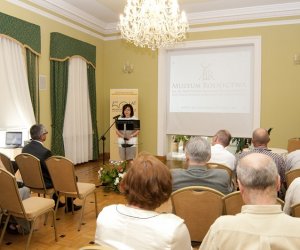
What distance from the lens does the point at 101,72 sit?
27.1ft

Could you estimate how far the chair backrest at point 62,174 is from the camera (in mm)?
3300

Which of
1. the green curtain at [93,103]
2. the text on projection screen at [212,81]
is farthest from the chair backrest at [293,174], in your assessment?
the green curtain at [93,103]

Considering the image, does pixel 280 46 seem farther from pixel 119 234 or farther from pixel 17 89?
pixel 119 234

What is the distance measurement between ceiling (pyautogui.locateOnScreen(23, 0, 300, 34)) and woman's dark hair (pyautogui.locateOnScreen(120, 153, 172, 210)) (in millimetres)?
5433

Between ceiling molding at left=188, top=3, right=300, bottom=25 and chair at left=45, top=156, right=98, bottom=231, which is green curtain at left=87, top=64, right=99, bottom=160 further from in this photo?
chair at left=45, top=156, right=98, bottom=231

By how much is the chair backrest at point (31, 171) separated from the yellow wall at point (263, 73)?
278cm

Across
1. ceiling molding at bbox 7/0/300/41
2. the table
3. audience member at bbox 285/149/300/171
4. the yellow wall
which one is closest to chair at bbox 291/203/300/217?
audience member at bbox 285/149/300/171

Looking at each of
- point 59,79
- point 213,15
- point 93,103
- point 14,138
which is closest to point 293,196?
point 14,138

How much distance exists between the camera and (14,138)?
16.0ft

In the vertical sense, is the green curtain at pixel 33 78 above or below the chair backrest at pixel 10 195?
above

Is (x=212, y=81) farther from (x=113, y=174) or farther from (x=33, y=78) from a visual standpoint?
(x=33, y=78)

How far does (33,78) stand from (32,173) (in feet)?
9.45

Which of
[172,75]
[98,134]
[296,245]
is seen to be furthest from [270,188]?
[98,134]

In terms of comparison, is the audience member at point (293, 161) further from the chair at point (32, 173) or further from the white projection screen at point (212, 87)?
the white projection screen at point (212, 87)
